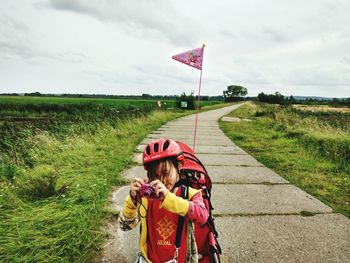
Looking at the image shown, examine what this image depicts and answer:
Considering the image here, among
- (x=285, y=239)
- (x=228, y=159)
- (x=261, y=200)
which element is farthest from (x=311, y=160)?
(x=285, y=239)

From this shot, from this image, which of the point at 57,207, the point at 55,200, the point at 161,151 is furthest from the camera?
the point at 55,200

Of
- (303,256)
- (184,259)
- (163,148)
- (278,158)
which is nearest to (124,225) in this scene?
(184,259)

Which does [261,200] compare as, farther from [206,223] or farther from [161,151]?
[161,151]

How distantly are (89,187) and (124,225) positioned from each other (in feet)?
6.52

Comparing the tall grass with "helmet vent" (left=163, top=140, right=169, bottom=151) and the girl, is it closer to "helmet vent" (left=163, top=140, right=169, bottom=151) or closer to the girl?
the girl

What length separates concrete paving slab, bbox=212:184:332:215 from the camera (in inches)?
138

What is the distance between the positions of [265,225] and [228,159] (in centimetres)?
329

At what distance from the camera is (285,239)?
9.14ft

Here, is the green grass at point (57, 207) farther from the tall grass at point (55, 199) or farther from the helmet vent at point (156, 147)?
the helmet vent at point (156, 147)

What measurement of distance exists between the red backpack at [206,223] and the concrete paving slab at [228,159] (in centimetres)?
370

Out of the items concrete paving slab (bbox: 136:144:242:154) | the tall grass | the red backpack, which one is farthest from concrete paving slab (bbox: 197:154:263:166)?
the red backpack

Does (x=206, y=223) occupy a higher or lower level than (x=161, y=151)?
lower

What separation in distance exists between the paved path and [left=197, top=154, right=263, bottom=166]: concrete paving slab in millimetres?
848

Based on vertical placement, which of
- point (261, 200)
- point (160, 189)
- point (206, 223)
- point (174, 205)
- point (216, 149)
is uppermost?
point (160, 189)
